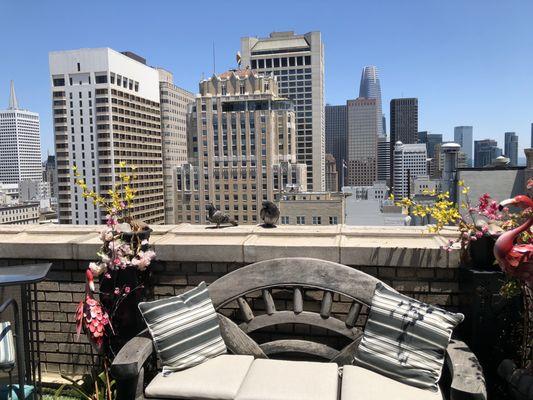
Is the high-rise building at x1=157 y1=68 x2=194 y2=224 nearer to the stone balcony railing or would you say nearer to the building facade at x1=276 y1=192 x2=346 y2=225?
the building facade at x1=276 y1=192 x2=346 y2=225

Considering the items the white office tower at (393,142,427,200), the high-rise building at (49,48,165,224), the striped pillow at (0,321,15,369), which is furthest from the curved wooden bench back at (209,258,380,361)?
the white office tower at (393,142,427,200)

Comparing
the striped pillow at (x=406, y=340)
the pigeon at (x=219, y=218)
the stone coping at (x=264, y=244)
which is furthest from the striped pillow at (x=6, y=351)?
the pigeon at (x=219, y=218)

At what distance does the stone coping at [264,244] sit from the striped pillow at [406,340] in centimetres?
52

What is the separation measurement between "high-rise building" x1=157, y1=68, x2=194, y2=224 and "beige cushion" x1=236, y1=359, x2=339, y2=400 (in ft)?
346

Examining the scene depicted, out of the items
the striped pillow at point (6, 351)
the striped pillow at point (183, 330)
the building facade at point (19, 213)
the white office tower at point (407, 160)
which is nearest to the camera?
the striped pillow at point (6, 351)

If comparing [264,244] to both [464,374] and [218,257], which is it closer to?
[218,257]

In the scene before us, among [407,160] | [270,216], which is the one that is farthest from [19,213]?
[270,216]

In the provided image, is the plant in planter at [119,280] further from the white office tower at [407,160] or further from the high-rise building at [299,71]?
the white office tower at [407,160]

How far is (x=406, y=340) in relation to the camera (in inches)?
121

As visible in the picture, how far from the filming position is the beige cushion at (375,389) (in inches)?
111

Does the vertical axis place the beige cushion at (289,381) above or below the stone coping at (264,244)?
below

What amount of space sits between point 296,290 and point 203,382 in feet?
3.12

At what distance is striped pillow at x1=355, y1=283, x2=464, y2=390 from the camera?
3.00m

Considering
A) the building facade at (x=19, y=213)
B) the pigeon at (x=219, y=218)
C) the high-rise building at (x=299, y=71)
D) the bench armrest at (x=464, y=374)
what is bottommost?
the building facade at (x=19, y=213)
